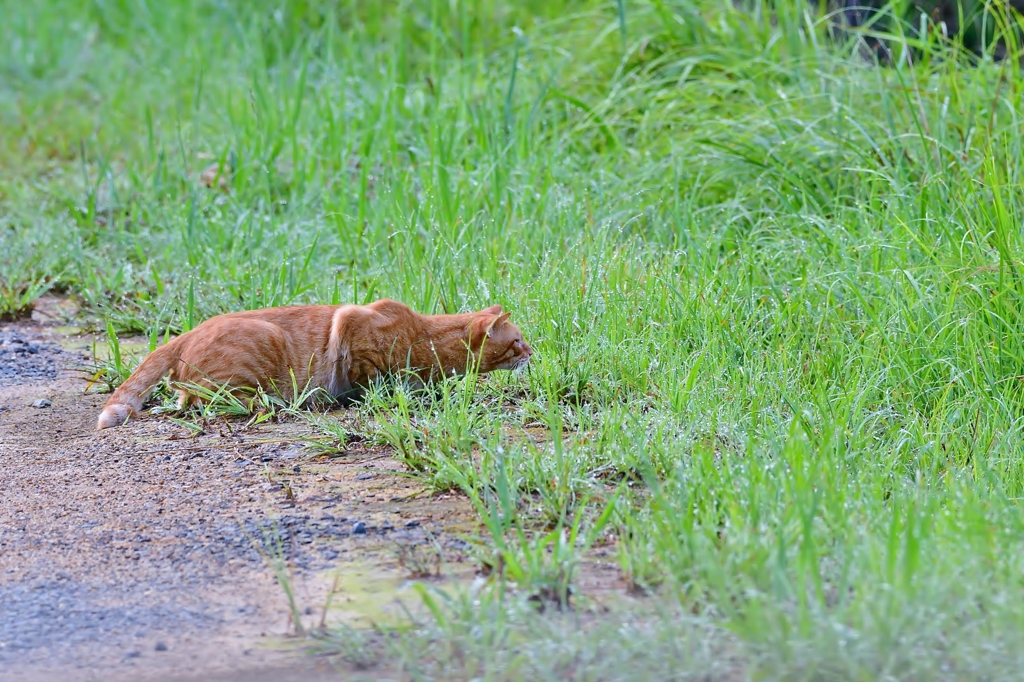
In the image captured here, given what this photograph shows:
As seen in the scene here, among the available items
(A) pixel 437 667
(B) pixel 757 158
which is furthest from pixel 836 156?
(A) pixel 437 667

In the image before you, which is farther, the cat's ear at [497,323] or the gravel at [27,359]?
the gravel at [27,359]

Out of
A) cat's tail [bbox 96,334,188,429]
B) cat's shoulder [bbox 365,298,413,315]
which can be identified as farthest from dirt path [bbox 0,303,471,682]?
cat's shoulder [bbox 365,298,413,315]

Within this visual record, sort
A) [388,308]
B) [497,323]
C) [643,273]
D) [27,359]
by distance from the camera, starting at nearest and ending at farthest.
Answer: [497,323] → [388,308] → [643,273] → [27,359]

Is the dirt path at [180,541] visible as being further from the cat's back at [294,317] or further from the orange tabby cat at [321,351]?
the cat's back at [294,317]

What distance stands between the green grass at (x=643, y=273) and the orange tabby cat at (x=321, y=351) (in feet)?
0.51

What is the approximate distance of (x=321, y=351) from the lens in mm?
4098

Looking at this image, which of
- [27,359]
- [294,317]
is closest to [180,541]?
[294,317]

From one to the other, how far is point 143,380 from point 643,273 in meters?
1.90

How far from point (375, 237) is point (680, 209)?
4.57ft

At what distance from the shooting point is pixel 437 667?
7.63 feet

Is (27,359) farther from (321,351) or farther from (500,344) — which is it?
(500,344)

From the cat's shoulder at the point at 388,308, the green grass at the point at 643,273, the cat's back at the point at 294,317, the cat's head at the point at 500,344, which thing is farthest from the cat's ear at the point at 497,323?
the cat's back at the point at 294,317

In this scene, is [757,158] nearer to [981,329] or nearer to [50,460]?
[981,329]

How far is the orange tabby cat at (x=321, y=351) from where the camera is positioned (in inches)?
158
